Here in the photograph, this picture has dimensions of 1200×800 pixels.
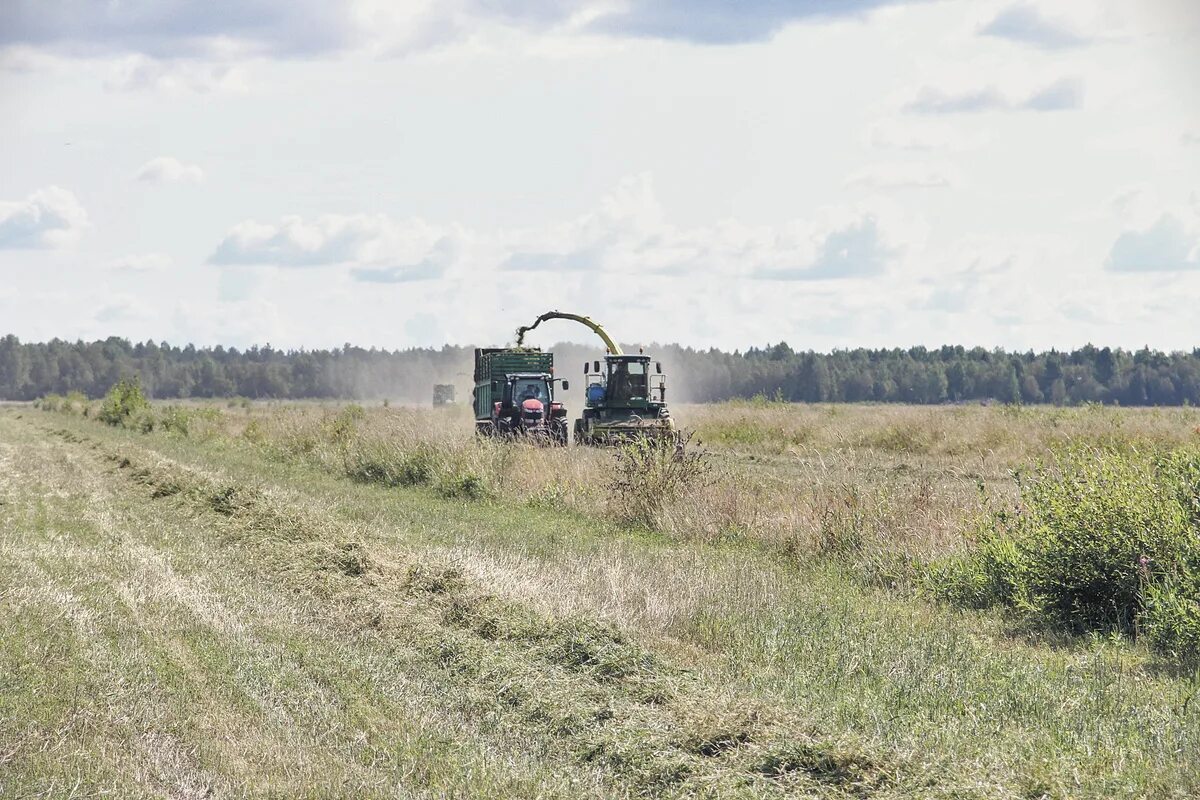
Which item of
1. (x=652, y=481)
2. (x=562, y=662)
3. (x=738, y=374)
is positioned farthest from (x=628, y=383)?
(x=738, y=374)

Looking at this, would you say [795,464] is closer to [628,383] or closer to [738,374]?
[628,383]

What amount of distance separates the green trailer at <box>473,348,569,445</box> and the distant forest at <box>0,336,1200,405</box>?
175 ft

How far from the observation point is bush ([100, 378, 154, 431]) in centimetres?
5638

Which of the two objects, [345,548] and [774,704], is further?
[345,548]

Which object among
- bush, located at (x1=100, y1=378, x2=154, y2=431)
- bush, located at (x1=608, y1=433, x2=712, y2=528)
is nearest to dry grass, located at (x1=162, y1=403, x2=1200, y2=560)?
bush, located at (x1=608, y1=433, x2=712, y2=528)

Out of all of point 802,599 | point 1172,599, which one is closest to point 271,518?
point 802,599

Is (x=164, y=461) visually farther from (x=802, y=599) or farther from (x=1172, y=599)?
(x=1172, y=599)

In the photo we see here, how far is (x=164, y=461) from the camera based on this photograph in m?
27.5

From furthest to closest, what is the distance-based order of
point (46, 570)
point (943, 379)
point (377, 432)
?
point (943, 379)
point (377, 432)
point (46, 570)

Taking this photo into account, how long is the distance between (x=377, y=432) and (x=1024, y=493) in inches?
816

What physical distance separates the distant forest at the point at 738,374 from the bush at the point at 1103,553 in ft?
263

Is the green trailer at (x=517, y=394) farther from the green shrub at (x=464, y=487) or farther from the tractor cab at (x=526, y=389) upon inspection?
the green shrub at (x=464, y=487)

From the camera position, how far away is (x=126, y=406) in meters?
59.4

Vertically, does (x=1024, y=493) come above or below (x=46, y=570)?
above
